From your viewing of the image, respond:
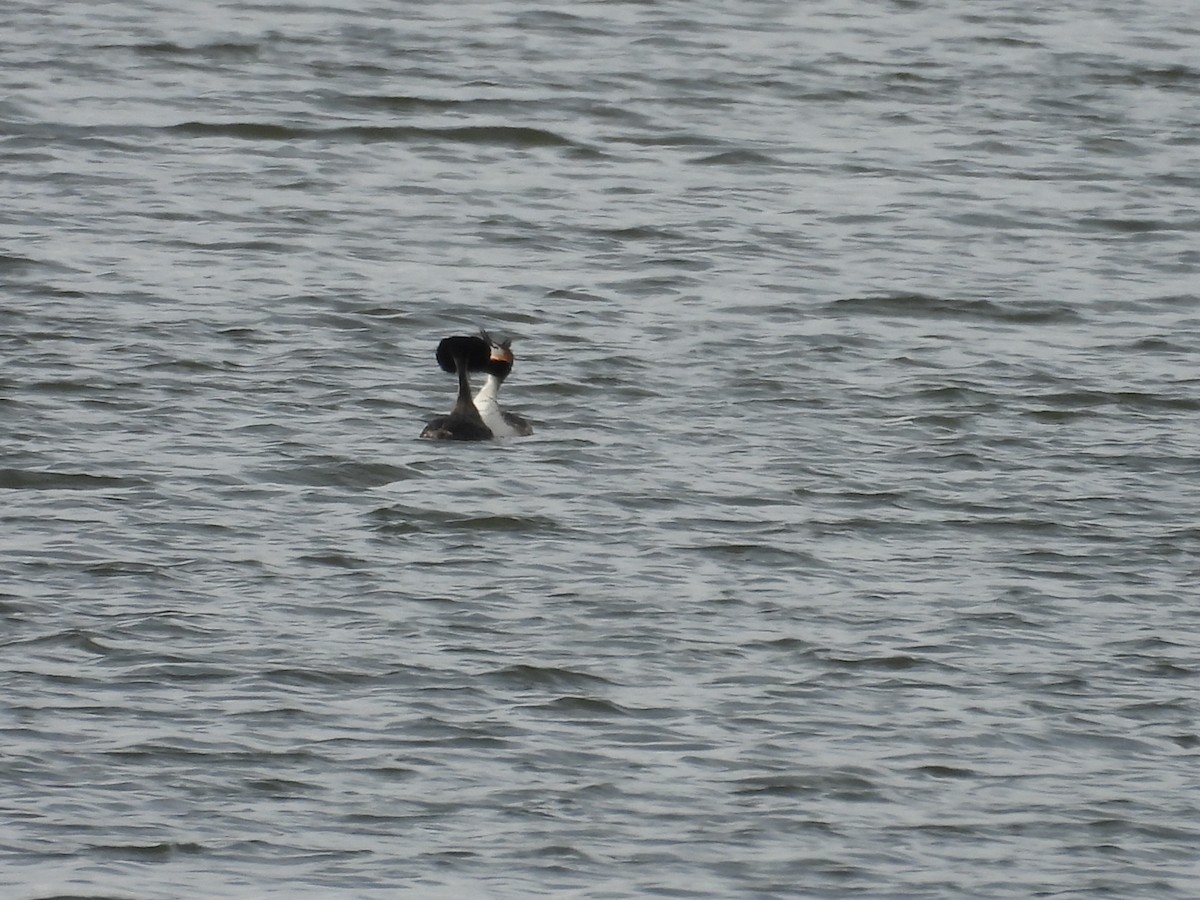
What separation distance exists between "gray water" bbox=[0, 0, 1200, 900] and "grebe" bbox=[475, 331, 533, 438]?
23 cm

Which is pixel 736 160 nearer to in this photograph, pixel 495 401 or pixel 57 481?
pixel 495 401

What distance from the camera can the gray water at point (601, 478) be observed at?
897 centimetres

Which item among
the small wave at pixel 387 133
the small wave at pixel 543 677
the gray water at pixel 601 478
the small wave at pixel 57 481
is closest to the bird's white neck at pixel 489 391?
the gray water at pixel 601 478

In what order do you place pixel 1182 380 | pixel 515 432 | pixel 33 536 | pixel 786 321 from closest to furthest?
pixel 33 536, pixel 515 432, pixel 1182 380, pixel 786 321

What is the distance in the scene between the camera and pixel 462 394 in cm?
1387

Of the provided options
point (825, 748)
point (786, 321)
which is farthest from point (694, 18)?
point (825, 748)

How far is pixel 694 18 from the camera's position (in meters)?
27.0

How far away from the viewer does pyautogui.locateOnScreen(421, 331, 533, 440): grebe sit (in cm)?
1384

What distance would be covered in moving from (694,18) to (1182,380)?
41.1ft

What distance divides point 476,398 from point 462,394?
48cm

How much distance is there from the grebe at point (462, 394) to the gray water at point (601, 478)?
0.20 meters

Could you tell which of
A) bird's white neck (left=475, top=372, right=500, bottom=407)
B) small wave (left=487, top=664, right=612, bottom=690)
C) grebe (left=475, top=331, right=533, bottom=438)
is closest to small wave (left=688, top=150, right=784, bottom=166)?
grebe (left=475, top=331, right=533, bottom=438)

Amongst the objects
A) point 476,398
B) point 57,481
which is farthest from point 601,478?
point 57,481

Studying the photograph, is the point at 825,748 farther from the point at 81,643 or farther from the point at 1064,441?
the point at 1064,441
